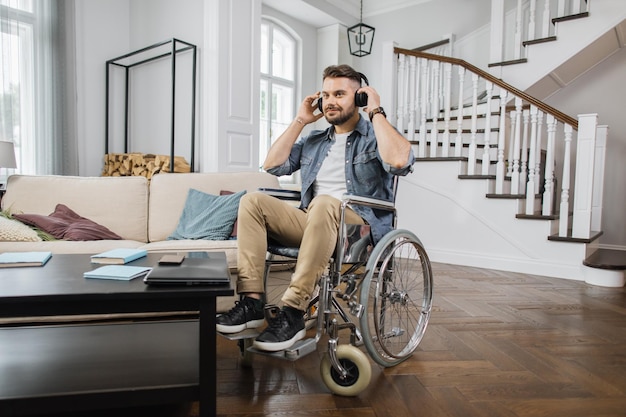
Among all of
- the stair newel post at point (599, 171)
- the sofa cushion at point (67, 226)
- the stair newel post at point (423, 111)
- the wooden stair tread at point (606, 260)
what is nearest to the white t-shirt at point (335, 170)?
the sofa cushion at point (67, 226)

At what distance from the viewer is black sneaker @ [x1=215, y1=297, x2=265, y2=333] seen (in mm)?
1329

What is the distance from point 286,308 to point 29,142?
12.4ft

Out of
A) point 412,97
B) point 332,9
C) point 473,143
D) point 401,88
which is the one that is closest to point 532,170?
point 473,143

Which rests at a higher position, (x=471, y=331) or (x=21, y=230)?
(x=21, y=230)

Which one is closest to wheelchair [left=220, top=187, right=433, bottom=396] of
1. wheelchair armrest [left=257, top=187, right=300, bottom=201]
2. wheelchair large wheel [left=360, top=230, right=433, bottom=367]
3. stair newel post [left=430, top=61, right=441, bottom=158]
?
wheelchair large wheel [left=360, top=230, right=433, bottom=367]

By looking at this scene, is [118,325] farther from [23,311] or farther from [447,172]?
[447,172]

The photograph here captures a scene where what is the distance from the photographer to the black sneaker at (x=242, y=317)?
1.33m

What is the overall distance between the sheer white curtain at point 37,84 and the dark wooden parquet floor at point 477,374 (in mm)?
3058

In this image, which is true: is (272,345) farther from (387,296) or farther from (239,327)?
(387,296)

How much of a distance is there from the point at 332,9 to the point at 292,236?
Answer: 5.17 metres

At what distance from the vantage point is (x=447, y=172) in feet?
13.0

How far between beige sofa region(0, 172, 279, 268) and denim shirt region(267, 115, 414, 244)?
94cm

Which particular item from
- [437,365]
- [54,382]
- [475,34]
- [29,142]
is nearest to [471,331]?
[437,365]

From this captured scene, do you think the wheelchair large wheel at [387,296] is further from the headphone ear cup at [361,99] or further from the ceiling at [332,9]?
the ceiling at [332,9]
